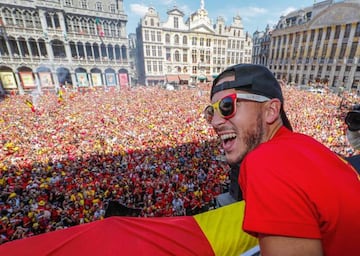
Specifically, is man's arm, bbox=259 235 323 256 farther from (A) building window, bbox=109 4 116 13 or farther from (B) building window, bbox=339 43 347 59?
(B) building window, bbox=339 43 347 59

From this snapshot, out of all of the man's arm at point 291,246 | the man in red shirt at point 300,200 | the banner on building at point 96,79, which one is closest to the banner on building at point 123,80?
the banner on building at point 96,79

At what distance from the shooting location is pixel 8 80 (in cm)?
2920

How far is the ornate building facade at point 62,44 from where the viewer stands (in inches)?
1132

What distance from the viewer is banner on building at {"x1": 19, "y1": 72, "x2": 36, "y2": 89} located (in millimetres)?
29766

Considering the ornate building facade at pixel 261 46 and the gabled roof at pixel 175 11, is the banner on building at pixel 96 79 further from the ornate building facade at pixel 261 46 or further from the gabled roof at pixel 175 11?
the ornate building facade at pixel 261 46

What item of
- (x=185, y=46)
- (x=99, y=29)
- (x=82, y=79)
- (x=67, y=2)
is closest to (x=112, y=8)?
(x=99, y=29)

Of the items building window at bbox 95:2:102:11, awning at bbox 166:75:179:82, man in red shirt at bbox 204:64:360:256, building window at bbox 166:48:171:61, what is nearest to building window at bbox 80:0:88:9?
building window at bbox 95:2:102:11

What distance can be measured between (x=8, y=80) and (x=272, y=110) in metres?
39.7

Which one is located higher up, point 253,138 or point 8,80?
point 253,138

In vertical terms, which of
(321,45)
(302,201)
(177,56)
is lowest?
(302,201)

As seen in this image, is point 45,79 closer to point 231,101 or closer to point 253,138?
point 231,101

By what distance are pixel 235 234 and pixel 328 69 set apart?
155 feet

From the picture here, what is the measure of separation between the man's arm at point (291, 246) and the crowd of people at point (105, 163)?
614 cm

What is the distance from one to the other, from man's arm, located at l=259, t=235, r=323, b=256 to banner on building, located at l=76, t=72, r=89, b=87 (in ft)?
125
